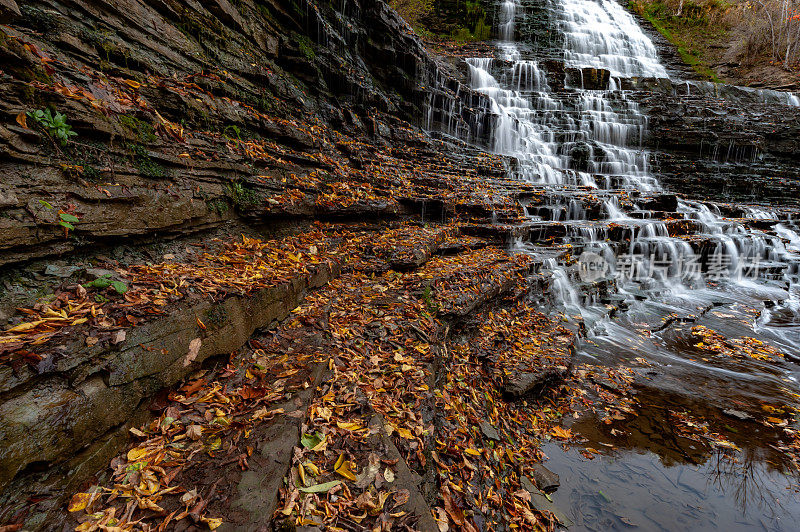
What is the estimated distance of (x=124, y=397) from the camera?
209 cm

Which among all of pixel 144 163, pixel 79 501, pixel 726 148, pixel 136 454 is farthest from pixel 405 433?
pixel 726 148

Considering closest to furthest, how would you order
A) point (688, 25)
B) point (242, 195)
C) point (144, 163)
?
point (144, 163), point (242, 195), point (688, 25)

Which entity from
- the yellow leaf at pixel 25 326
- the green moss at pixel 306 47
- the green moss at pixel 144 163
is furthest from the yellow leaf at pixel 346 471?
the green moss at pixel 306 47

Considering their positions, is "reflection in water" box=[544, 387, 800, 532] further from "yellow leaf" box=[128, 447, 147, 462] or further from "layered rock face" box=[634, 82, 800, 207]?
"layered rock face" box=[634, 82, 800, 207]

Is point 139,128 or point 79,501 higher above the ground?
point 139,128

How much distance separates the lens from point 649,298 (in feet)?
29.0

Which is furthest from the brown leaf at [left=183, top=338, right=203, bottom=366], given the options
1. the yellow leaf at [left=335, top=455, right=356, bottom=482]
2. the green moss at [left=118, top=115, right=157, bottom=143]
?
the green moss at [left=118, top=115, right=157, bottom=143]

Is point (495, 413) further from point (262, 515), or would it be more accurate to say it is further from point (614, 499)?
point (262, 515)

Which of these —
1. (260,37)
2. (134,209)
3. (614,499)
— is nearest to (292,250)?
(134,209)

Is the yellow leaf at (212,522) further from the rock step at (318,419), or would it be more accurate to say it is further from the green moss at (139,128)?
the green moss at (139,128)

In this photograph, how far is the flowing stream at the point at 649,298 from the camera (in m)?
3.43

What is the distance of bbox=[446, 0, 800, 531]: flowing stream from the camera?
3428mm

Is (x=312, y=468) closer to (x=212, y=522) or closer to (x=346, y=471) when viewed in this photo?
(x=346, y=471)

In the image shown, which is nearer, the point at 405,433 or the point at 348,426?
the point at 348,426
